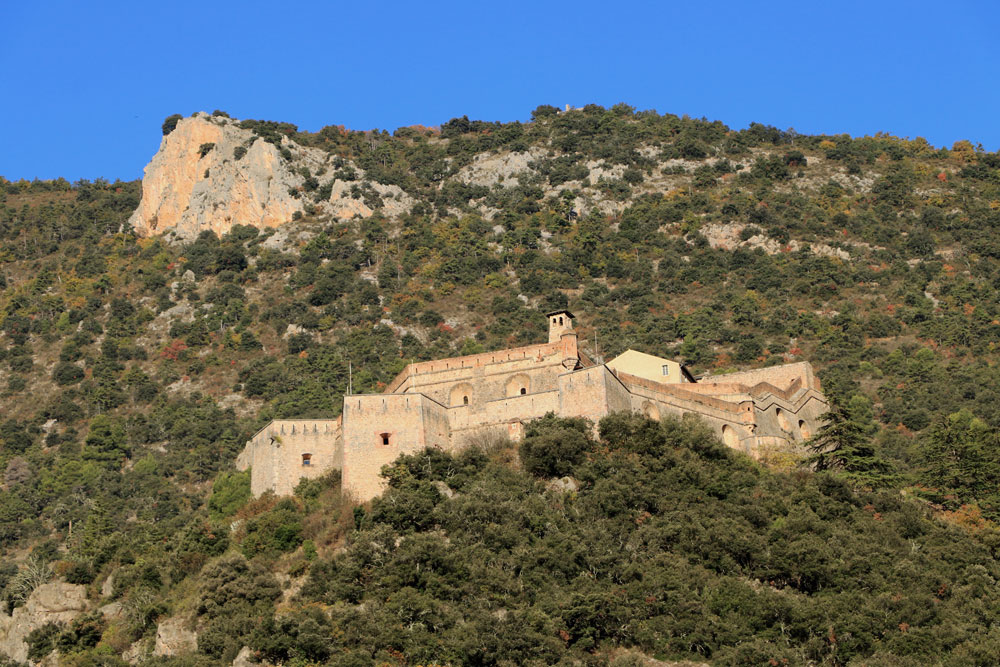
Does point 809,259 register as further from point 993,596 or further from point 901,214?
point 993,596

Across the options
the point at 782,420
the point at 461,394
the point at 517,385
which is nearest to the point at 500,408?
the point at 517,385

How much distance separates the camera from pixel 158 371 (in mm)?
84250

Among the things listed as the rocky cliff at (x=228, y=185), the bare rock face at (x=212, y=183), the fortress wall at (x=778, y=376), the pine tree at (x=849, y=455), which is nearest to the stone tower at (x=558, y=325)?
the fortress wall at (x=778, y=376)

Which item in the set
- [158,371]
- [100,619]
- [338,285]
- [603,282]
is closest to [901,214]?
[603,282]

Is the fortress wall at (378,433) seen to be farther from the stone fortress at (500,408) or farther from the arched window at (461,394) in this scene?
the arched window at (461,394)

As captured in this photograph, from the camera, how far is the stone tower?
5092cm

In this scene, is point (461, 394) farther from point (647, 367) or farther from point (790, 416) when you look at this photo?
point (790, 416)

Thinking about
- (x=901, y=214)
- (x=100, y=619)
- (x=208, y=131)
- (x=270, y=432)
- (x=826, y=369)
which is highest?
(x=208, y=131)

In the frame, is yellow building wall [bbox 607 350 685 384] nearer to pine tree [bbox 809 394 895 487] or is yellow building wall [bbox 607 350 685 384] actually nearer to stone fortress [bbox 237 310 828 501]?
stone fortress [bbox 237 310 828 501]

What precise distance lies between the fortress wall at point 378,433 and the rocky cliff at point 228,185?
53.5m

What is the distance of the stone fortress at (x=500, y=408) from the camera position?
1805 inches

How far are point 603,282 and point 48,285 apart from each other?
3898cm

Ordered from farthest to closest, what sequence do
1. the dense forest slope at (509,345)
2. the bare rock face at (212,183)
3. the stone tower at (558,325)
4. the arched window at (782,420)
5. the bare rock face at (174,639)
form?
1. the bare rock face at (212,183)
2. the arched window at (782,420)
3. the stone tower at (558,325)
4. the bare rock face at (174,639)
5. the dense forest slope at (509,345)

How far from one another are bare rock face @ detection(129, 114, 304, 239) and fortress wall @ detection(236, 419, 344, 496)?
2031 inches
